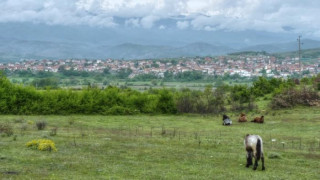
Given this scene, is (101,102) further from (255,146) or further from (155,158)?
(255,146)

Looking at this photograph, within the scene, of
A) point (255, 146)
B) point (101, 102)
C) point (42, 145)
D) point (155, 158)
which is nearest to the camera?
point (255, 146)

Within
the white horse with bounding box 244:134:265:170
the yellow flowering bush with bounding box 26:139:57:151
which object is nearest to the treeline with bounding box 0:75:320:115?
the yellow flowering bush with bounding box 26:139:57:151

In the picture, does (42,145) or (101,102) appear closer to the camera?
(42,145)

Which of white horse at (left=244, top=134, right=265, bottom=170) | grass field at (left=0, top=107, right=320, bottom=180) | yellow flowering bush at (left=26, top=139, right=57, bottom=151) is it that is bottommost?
grass field at (left=0, top=107, right=320, bottom=180)

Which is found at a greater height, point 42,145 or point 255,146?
point 255,146

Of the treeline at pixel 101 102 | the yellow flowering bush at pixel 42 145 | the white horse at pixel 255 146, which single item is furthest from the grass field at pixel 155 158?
the treeline at pixel 101 102

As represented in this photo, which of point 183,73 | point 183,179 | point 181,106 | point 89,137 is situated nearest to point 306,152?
point 183,179

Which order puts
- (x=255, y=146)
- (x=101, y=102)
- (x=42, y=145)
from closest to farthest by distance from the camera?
(x=255, y=146) → (x=42, y=145) → (x=101, y=102)

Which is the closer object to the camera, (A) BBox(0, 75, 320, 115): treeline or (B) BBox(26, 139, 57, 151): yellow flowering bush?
(B) BBox(26, 139, 57, 151): yellow flowering bush

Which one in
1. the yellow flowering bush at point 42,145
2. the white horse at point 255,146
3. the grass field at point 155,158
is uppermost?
the white horse at point 255,146

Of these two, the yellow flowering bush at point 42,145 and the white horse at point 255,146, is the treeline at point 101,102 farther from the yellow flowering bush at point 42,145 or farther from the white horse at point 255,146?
the white horse at point 255,146

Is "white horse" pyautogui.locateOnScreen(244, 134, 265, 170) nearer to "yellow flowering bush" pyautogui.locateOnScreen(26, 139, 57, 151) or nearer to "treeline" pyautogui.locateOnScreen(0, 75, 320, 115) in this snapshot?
"yellow flowering bush" pyautogui.locateOnScreen(26, 139, 57, 151)

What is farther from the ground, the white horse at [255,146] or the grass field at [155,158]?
the white horse at [255,146]

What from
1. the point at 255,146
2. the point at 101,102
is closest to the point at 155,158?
the point at 255,146
